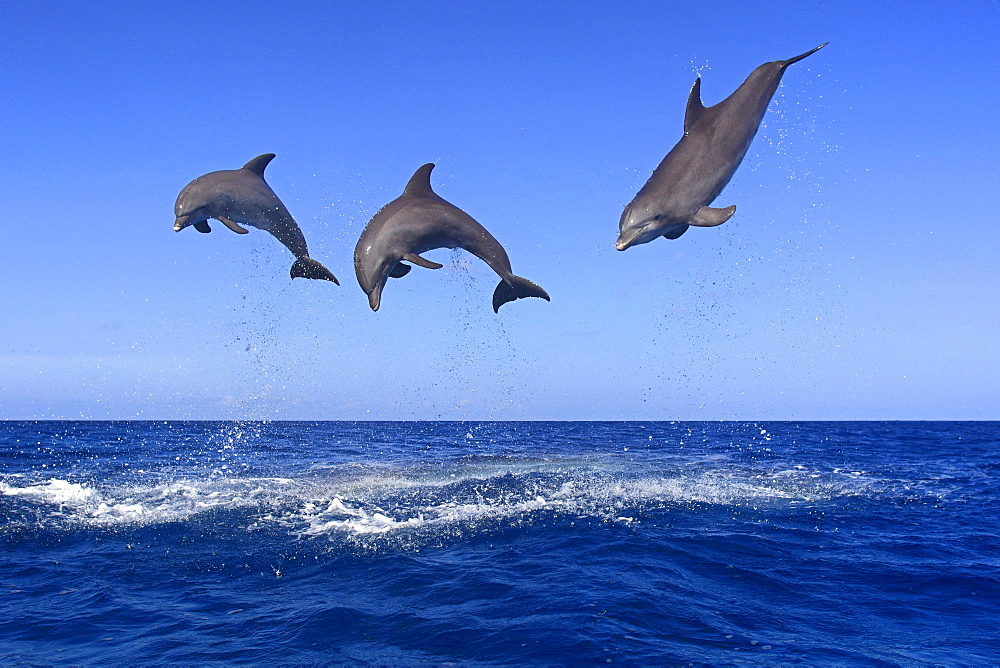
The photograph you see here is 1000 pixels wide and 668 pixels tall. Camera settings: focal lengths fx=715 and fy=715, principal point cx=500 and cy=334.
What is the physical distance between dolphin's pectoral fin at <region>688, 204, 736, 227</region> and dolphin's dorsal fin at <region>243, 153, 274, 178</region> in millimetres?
6340

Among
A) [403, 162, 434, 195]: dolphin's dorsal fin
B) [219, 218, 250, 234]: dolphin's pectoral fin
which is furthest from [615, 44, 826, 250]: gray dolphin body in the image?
[219, 218, 250, 234]: dolphin's pectoral fin

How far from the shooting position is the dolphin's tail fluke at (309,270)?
8.73 metres

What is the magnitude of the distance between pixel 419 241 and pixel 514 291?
4.20 ft

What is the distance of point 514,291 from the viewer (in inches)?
333

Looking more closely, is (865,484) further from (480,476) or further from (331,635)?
(331,635)

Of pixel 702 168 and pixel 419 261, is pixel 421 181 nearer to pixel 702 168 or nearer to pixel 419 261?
pixel 419 261

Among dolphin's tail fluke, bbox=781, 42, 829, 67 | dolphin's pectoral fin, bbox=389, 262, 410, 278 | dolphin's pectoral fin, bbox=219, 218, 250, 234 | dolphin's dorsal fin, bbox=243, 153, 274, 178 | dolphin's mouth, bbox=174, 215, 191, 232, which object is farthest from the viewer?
dolphin's dorsal fin, bbox=243, 153, 274, 178

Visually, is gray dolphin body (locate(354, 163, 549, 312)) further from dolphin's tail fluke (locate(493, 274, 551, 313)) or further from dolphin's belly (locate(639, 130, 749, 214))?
dolphin's belly (locate(639, 130, 749, 214))

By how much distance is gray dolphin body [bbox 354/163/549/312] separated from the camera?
307 inches

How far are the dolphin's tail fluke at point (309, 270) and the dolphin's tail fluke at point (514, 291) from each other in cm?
195

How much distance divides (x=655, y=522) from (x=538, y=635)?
7.48m

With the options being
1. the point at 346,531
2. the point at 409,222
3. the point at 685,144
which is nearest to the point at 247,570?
the point at 346,531

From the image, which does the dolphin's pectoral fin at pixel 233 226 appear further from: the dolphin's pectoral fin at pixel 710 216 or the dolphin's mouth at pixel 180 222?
the dolphin's pectoral fin at pixel 710 216

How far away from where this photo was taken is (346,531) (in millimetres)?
14203
